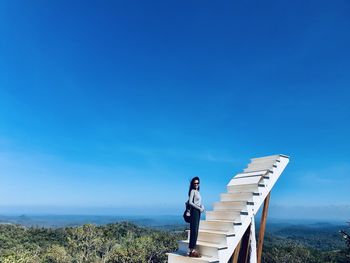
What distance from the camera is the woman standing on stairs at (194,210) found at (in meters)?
4.94

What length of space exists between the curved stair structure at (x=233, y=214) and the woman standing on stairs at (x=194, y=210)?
0.12 metres

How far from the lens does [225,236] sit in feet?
16.0

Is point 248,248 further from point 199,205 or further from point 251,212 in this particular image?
point 199,205

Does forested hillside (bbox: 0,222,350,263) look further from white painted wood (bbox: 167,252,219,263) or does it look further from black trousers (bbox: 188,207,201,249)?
black trousers (bbox: 188,207,201,249)

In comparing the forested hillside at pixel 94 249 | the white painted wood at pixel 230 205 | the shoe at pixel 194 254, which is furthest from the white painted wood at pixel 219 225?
the forested hillside at pixel 94 249

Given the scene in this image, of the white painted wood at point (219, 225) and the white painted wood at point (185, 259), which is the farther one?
the white painted wood at point (219, 225)

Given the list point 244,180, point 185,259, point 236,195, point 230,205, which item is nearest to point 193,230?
point 185,259

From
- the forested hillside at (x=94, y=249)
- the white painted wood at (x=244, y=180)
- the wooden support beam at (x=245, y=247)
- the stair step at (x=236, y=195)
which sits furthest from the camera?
the forested hillside at (x=94, y=249)

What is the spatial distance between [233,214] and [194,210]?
0.60m

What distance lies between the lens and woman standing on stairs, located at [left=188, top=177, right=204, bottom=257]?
4.94 meters

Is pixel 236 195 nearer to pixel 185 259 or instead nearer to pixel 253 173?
pixel 253 173

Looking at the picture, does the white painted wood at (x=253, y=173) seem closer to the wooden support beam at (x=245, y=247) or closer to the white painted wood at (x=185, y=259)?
the wooden support beam at (x=245, y=247)

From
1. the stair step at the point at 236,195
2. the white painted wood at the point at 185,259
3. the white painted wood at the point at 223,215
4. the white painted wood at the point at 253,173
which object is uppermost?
the white painted wood at the point at 253,173

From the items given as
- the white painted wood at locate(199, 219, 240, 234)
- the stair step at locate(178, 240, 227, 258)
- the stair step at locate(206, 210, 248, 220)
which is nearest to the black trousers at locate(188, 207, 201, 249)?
the stair step at locate(178, 240, 227, 258)
